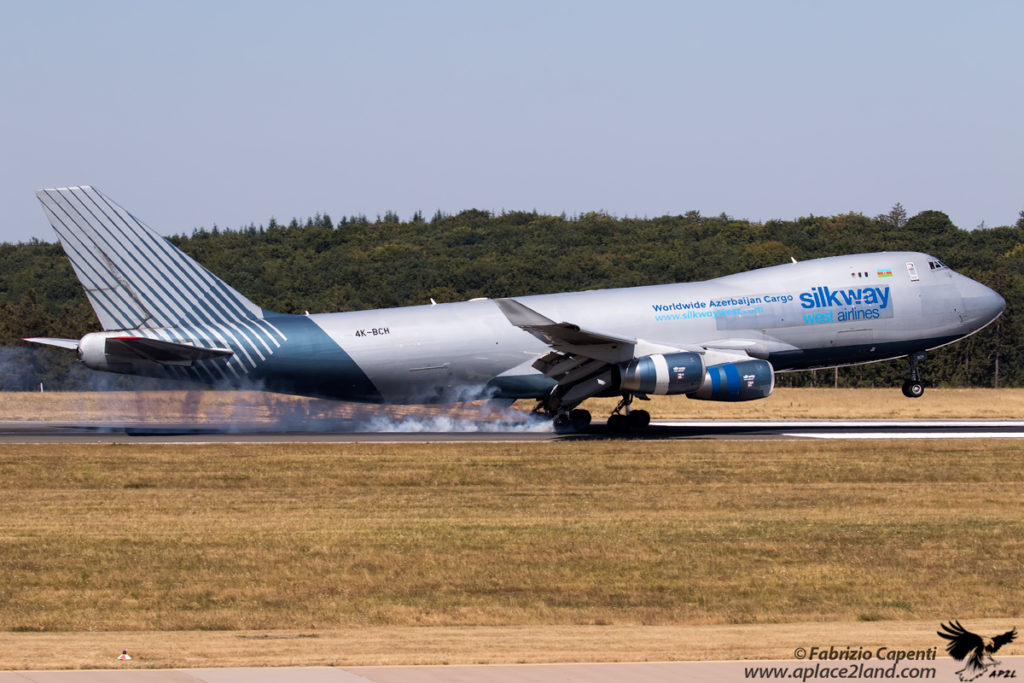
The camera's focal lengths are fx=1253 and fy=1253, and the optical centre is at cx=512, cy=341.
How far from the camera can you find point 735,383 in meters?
38.3

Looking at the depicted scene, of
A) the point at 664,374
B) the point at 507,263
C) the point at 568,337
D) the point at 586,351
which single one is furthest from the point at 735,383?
the point at 507,263

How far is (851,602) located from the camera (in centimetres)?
1683

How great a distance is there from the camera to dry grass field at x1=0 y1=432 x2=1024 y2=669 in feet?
46.8

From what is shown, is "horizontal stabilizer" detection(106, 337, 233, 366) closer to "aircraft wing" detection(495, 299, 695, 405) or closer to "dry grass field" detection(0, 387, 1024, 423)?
"dry grass field" detection(0, 387, 1024, 423)

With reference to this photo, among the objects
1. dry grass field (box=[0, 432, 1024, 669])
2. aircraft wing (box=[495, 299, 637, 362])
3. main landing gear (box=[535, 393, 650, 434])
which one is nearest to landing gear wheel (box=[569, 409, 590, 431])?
main landing gear (box=[535, 393, 650, 434])

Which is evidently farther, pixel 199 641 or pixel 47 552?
pixel 47 552

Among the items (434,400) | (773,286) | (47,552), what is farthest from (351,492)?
(773,286)

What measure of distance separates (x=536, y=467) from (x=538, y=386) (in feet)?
30.1

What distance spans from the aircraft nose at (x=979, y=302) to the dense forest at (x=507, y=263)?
33.4m

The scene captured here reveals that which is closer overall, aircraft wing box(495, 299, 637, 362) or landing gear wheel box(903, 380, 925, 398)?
aircraft wing box(495, 299, 637, 362)

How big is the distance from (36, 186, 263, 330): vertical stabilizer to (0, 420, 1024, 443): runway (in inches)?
158

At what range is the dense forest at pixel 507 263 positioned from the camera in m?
87.0

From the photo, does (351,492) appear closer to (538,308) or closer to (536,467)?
(536,467)

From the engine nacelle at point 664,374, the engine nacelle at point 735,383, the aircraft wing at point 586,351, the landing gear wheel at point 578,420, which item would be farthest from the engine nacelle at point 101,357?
the engine nacelle at point 735,383
